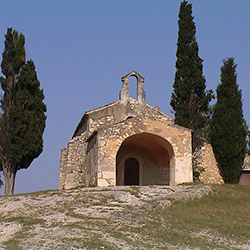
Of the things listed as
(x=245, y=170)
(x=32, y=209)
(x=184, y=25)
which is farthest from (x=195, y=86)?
(x=32, y=209)

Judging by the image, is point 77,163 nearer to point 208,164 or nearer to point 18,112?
point 18,112

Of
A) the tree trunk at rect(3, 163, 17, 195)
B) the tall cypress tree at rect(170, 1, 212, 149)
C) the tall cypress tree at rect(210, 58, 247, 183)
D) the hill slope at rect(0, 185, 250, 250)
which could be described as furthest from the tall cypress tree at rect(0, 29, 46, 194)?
the tall cypress tree at rect(210, 58, 247, 183)

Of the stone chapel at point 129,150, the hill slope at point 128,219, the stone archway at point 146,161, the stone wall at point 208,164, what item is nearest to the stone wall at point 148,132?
the stone chapel at point 129,150

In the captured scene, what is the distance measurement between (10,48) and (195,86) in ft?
37.9

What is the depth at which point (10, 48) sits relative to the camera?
2494 cm

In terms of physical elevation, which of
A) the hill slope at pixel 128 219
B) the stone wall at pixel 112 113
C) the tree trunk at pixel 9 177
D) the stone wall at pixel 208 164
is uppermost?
the stone wall at pixel 112 113

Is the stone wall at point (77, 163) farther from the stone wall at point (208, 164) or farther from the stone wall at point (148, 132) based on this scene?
the stone wall at point (208, 164)

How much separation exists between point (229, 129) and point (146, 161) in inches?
218

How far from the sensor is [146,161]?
24516 mm

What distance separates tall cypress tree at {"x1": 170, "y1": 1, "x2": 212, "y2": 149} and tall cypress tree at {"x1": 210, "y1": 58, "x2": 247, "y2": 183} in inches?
33.3

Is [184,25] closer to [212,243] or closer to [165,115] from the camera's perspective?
[165,115]

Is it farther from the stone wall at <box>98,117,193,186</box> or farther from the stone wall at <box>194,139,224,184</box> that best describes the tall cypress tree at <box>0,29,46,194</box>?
the stone wall at <box>194,139,224,184</box>

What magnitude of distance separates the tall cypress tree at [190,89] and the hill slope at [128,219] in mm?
8105

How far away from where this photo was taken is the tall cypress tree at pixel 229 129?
25250 mm
